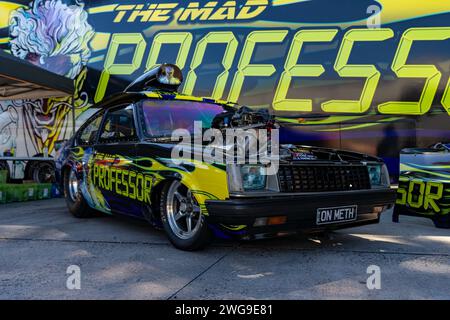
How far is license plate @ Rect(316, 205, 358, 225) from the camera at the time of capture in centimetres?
299

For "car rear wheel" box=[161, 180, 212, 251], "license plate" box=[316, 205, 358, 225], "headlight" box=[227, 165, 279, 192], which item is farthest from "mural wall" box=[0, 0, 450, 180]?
"headlight" box=[227, 165, 279, 192]

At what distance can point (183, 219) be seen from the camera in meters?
3.37

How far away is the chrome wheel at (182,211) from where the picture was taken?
Result: 3177 mm

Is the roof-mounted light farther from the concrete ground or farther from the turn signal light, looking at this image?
the turn signal light

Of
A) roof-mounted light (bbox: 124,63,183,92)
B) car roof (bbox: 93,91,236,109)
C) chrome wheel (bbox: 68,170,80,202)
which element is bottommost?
chrome wheel (bbox: 68,170,80,202)

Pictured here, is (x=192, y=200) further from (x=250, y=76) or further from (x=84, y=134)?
(x=250, y=76)

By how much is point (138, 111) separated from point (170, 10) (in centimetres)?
462

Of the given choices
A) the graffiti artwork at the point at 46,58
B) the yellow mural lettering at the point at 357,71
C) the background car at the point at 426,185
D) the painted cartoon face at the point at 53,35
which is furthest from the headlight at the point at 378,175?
the painted cartoon face at the point at 53,35

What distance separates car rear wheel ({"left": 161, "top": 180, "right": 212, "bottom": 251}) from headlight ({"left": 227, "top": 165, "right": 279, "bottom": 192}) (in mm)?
425

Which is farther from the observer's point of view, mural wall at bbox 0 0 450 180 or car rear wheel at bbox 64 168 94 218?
mural wall at bbox 0 0 450 180

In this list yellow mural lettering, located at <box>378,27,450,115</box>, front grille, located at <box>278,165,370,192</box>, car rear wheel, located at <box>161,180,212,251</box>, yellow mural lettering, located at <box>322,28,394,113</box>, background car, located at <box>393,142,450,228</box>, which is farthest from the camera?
yellow mural lettering, located at <box>322,28,394,113</box>

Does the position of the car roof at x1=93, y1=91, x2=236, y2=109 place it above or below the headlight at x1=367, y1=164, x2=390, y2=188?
above

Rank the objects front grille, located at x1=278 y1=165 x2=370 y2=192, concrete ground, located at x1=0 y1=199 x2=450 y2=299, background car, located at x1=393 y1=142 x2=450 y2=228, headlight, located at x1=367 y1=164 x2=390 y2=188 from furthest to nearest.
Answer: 1. background car, located at x1=393 y1=142 x2=450 y2=228
2. headlight, located at x1=367 y1=164 x2=390 y2=188
3. front grille, located at x1=278 y1=165 x2=370 y2=192
4. concrete ground, located at x1=0 y1=199 x2=450 y2=299

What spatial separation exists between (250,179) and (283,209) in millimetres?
311
